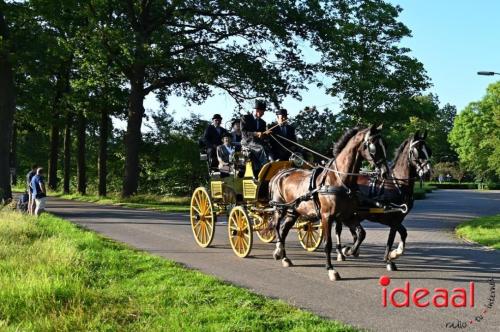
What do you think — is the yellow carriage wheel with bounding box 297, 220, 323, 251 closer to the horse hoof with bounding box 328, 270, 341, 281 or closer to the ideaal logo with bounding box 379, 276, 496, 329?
the horse hoof with bounding box 328, 270, 341, 281

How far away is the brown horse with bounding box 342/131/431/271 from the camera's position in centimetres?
940

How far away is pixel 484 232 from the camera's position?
14.4 metres

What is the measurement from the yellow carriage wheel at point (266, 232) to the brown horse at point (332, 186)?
1.35 metres

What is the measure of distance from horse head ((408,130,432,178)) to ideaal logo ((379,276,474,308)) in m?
2.46

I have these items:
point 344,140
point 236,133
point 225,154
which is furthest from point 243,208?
point 344,140

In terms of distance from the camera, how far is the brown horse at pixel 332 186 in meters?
8.52

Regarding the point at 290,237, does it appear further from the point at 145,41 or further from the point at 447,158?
the point at 447,158

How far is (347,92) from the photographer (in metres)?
28.9

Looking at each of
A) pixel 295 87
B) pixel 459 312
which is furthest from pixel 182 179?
pixel 459 312

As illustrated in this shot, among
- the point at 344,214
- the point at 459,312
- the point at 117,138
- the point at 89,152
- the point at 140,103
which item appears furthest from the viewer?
the point at 89,152

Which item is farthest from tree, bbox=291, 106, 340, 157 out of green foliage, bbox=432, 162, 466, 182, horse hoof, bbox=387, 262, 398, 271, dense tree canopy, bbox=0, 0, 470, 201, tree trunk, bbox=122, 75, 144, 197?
green foliage, bbox=432, 162, 466, 182

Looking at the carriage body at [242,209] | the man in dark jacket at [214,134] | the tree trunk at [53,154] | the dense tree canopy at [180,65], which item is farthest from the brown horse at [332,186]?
the tree trunk at [53,154]

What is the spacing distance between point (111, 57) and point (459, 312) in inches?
863

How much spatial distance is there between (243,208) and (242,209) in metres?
0.05
